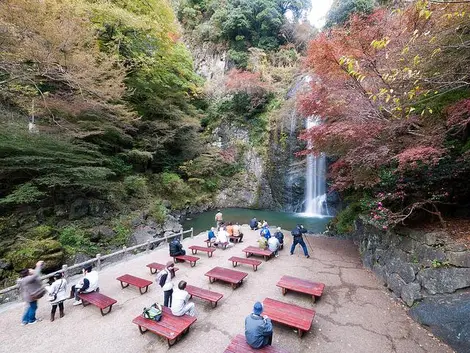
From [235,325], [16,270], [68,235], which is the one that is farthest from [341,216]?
[16,270]

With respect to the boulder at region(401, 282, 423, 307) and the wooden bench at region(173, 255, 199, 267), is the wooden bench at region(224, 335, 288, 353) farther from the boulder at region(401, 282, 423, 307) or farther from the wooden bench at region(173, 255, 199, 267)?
the wooden bench at region(173, 255, 199, 267)

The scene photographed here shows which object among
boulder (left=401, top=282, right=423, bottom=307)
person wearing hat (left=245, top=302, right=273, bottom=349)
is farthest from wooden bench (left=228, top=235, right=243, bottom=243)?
person wearing hat (left=245, top=302, right=273, bottom=349)

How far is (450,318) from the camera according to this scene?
4492 mm

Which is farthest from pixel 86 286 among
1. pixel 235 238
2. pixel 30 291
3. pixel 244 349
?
pixel 235 238

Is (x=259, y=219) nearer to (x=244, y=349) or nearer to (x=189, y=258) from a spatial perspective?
(x=189, y=258)

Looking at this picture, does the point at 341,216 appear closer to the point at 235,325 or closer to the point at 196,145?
the point at 235,325

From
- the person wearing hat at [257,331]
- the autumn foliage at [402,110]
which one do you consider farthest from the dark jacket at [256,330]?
the autumn foliage at [402,110]

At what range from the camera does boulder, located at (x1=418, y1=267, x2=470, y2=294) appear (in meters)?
4.55

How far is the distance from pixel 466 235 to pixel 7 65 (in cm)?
1399

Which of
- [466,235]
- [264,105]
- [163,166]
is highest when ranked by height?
[264,105]

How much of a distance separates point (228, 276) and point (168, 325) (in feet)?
8.22

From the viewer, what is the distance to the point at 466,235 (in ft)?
A: 17.1

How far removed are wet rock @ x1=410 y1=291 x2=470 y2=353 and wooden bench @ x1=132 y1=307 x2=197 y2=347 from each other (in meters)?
4.99

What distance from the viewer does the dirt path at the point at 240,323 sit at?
15.0 feet
